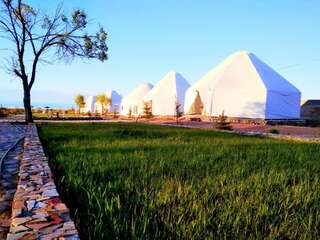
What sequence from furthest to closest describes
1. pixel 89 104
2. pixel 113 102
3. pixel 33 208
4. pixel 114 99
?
pixel 89 104
pixel 114 99
pixel 113 102
pixel 33 208

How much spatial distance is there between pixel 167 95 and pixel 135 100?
8022 mm

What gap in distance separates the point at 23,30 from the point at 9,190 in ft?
57.3

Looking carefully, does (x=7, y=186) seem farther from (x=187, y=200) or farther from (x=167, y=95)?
(x=167, y=95)

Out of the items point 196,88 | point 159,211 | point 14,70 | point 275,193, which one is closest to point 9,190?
point 159,211

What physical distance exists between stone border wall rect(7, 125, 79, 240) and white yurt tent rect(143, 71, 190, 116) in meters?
34.6

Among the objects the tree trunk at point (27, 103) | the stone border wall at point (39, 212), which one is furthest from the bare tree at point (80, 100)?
the stone border wall at point (39, 212)

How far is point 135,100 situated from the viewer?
4688 centimetres

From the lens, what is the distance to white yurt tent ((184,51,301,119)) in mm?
28078

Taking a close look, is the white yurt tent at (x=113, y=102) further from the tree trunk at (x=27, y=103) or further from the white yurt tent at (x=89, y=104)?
the tree trunk at (x=27, y=103)

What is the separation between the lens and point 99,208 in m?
2.81

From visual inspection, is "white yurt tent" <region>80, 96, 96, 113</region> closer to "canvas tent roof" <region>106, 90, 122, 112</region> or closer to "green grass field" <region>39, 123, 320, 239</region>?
"canvas tent roof" <region>106, 90, 122, 112</region>

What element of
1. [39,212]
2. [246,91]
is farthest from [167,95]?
[39,212]

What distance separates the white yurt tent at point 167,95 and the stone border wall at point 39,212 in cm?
3457

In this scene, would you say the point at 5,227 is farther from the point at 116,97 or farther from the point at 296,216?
the point at 116,97
